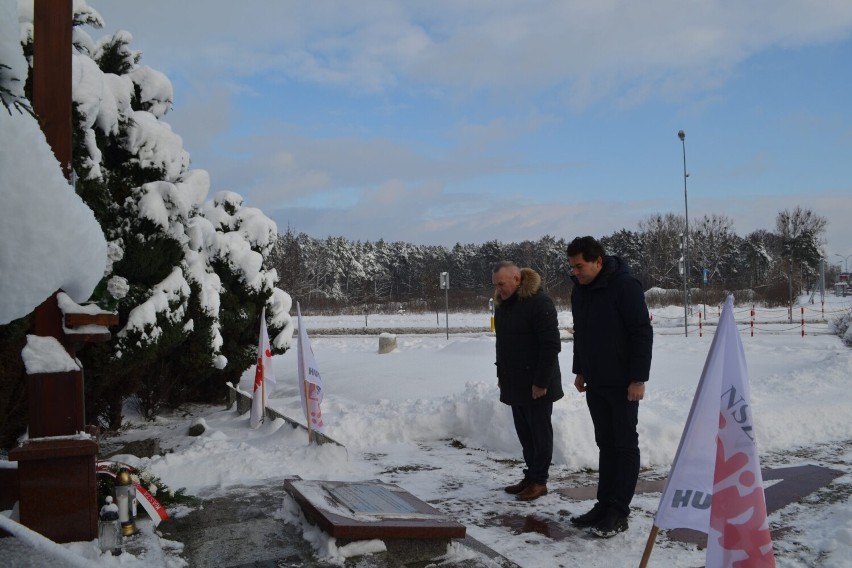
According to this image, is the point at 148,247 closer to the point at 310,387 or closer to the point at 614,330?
the point at 310,387

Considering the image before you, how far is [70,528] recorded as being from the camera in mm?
3453

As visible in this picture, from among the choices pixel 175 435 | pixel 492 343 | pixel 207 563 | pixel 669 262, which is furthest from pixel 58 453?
pixel 669 262

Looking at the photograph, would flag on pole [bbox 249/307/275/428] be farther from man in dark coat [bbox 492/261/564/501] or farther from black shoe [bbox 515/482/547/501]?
black shoe [bbox 515/482/547/501]

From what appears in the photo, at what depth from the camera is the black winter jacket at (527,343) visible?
5.26 m

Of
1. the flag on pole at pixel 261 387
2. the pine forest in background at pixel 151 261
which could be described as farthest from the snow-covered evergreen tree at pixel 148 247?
the flag on pole at pixel 261 387

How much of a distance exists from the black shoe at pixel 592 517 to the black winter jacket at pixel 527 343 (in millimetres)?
1014

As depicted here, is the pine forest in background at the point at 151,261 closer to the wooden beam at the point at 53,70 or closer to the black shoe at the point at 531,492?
the wooden beam at the point at 53,70

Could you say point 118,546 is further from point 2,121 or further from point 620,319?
point 620,319

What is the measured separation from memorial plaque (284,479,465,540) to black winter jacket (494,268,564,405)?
1.35 metres

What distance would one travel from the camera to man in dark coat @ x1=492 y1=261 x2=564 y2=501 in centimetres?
525

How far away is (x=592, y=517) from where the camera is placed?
4.50 metres

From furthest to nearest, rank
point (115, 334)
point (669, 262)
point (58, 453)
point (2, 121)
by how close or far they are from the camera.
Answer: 1. point (669, 262)
2. point (115, 334)
3. point (58, 453)
4. point (2, 121)

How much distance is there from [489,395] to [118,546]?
513 cm

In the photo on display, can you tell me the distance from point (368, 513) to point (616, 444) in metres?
1.75
